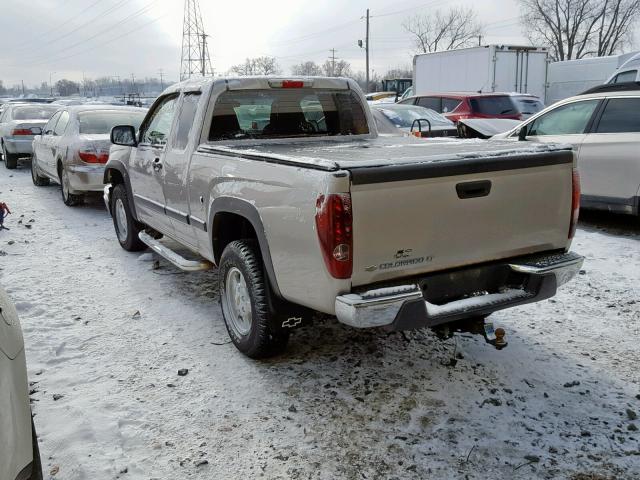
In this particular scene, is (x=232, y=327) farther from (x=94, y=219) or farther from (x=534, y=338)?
(x=94, y=219)

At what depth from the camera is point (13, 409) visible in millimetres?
1999

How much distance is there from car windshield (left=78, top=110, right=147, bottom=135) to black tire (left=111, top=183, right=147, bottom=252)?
295 cm

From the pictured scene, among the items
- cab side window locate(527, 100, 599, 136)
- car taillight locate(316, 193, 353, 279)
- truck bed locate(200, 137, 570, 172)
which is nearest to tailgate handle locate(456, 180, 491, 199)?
truck bed locate(200, 137, 570, 172)

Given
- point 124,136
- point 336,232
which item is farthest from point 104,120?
point 336,232

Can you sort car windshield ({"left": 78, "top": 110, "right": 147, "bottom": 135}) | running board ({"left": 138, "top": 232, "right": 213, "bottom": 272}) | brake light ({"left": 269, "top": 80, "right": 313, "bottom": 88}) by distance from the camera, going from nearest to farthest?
1. running board ({"left": 138, "top": 232, "right": 213, "bottom": 272})
2. brake light ({"left": 269, "top": 80, "right": 313, "bottom": 88})
3. car windshield ({"left": 78, "top": 110, "right": 147, "bottom": 135})

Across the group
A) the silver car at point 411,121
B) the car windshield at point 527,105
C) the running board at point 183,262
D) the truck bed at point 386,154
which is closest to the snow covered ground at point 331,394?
the running board at point 183,262

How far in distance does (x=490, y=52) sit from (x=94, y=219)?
14.6m

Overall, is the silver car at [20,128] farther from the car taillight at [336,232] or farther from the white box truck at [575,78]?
the white box truck at [575,78]

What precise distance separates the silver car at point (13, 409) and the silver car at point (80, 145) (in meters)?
Result: 7.13

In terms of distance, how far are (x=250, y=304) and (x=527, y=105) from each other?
12.1 m

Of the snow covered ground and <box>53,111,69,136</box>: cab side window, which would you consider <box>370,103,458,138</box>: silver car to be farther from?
the snow covered ground

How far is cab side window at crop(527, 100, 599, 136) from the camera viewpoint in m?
7.77

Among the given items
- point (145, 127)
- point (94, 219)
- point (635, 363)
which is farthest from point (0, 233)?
point (635, 363)

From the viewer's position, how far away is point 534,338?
168 inches
